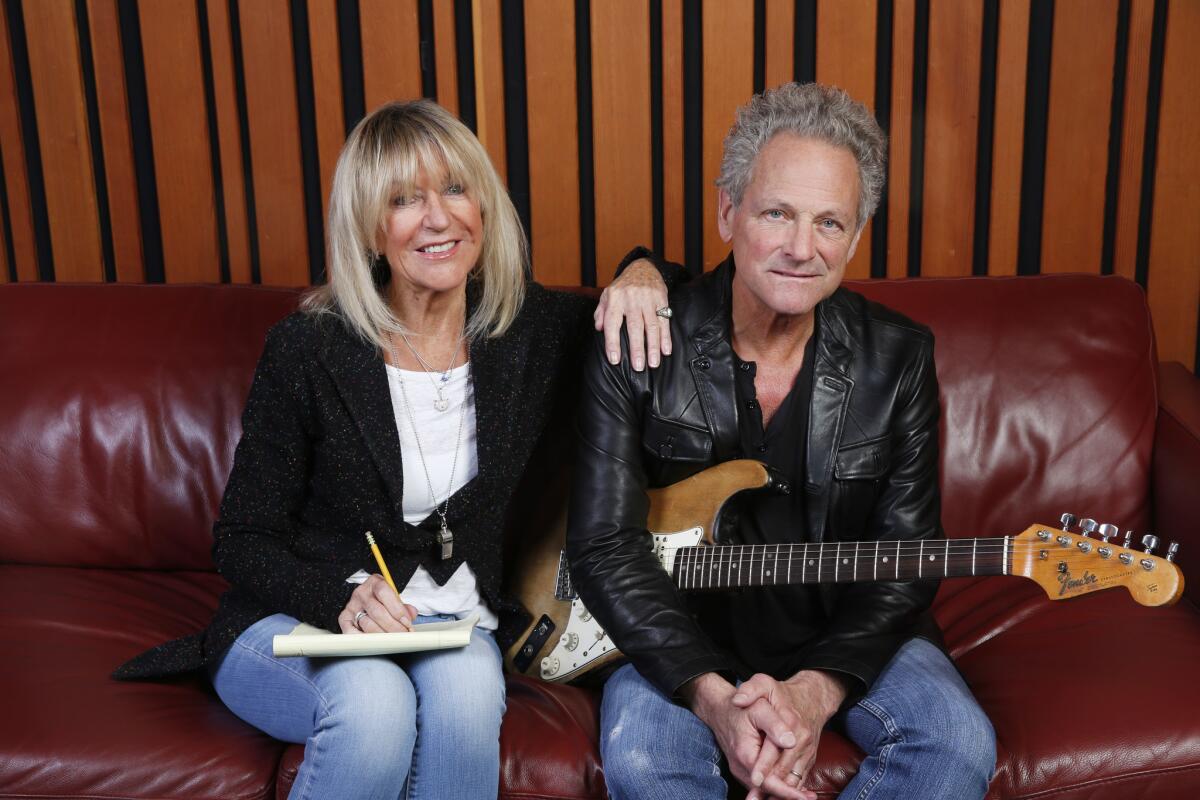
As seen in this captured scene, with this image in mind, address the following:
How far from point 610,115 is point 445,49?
1.43 ft

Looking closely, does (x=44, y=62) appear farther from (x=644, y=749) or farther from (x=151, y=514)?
(x=644, y=749)

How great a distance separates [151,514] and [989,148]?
7.06 ft

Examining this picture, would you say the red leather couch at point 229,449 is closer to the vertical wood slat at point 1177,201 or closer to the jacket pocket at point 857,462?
the vertical wood slat at point 1177,201

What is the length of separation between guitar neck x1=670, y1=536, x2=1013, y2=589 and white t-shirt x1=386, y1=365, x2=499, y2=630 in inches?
15.2

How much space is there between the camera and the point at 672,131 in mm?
2840

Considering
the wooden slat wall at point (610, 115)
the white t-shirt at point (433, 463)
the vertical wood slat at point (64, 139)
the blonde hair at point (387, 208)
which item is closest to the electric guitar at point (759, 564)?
the white t-shirt at point (433, 463)

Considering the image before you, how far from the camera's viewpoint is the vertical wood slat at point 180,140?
284cm

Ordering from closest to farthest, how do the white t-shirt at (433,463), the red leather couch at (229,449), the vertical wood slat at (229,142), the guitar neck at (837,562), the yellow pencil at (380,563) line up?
1. the guitar neck at (837,562)
2. the yellow pencil at (380,563)
3. the white t-shirt at (433,463)
4. the red leather couch at (229,449)
5. the vertical wood slat at (229,142)

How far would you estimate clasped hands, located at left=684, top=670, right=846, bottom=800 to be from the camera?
63.9 inches

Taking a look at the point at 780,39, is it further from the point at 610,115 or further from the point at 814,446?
the point at 814,446

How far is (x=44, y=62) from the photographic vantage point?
288cm

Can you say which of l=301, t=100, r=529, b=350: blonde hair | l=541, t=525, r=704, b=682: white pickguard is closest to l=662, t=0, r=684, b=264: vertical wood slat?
l=301, t=100, r=529, b=350: blonde hair

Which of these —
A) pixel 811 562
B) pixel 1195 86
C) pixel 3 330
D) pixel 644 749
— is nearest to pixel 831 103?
pixel 811 562

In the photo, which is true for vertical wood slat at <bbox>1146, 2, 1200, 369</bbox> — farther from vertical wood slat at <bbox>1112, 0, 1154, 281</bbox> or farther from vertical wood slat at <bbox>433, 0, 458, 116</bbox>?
vertical wood slat at <bbox>433, 0, 458, 116</bbox>
